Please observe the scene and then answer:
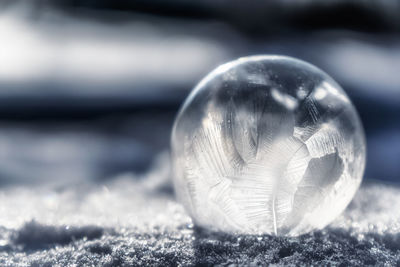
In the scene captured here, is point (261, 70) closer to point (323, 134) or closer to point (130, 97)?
point (323, 134)

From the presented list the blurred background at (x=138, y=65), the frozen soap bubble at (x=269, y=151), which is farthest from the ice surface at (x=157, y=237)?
the blurred background at (x=138, y=65)

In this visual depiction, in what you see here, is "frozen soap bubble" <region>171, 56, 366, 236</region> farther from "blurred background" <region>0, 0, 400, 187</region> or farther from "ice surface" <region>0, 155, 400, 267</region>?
"blurred background" <region>0, 0, 400, 187</region>

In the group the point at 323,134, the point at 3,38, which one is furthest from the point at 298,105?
the point at 3,38

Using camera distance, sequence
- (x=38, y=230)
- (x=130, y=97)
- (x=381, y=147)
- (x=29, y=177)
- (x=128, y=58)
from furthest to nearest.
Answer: (x=128, y=58)
(x=130, y=97)
(x=381, y=147)
(x=29, y=177)
(x=38, y=230)

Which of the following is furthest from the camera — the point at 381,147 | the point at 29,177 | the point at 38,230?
the point at 381,147

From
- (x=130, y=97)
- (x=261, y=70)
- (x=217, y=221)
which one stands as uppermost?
(x=130, y=97)
